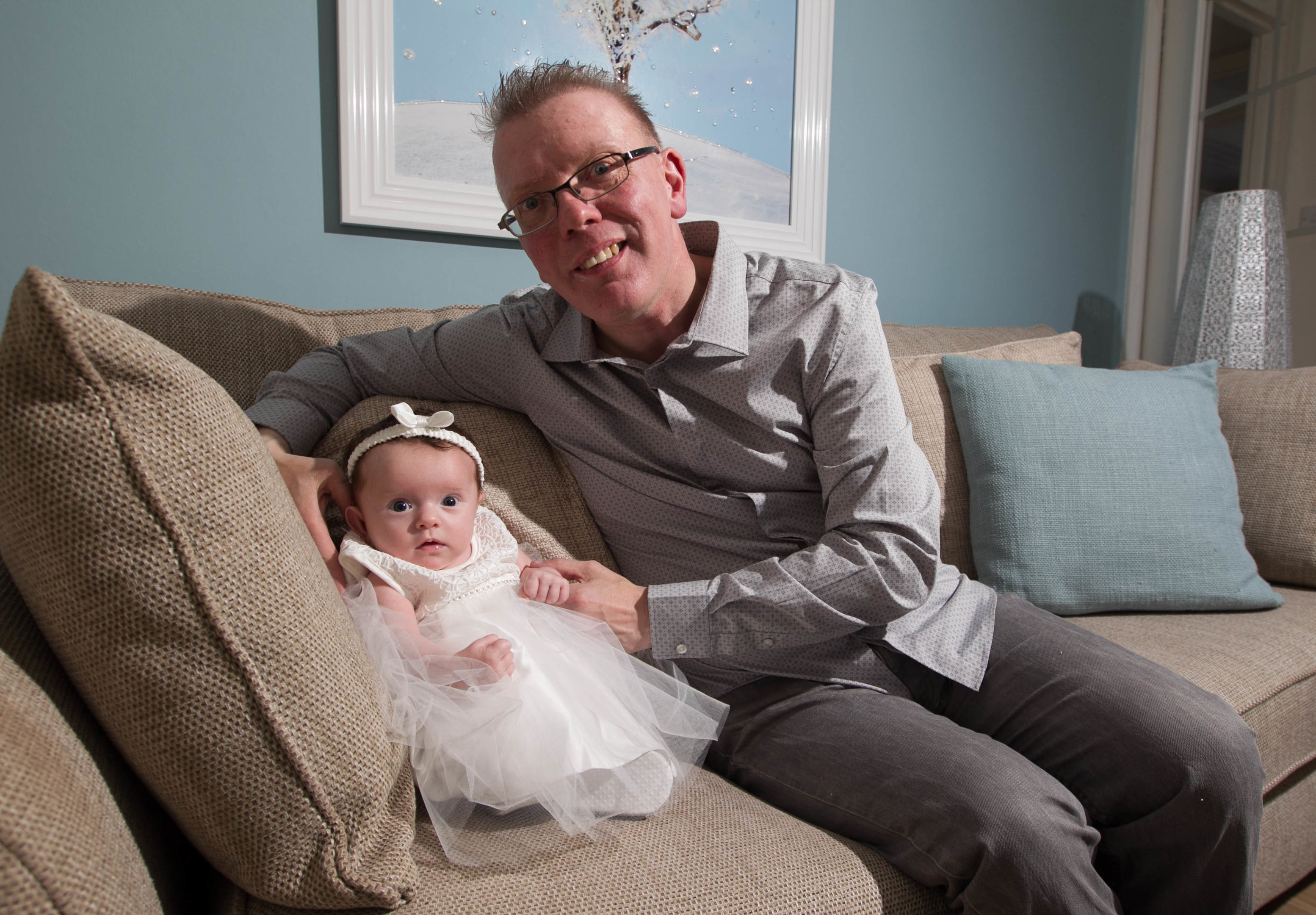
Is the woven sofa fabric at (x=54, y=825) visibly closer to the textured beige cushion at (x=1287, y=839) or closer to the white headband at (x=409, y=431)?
the white headband at (x=409, y=431)

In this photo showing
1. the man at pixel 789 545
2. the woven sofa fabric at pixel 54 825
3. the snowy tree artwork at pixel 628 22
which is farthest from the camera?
the snowy tree artwork at pixel 628 22

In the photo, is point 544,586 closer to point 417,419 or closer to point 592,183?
point 417,419

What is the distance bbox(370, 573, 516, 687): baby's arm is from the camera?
88 cm

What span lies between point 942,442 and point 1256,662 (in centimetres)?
64

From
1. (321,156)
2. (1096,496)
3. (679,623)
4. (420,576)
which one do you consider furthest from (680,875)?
(321,156)

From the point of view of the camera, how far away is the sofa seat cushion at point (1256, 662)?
125cm

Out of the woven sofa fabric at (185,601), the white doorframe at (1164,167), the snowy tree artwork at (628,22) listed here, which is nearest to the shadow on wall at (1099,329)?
the white doorframe at (1164,167)

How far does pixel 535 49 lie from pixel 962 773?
5.34ft

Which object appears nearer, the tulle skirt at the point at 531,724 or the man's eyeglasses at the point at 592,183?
the tulle skirt at the point at 531,724

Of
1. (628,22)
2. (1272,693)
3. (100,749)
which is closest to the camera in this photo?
(100,749)

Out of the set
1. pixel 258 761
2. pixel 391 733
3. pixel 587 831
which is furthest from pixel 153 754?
pixel 587 831

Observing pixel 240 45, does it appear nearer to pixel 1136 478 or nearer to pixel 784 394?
pixel 784 394

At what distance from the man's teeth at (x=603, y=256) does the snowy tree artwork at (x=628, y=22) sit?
909 mm

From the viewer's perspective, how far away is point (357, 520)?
111 cm
